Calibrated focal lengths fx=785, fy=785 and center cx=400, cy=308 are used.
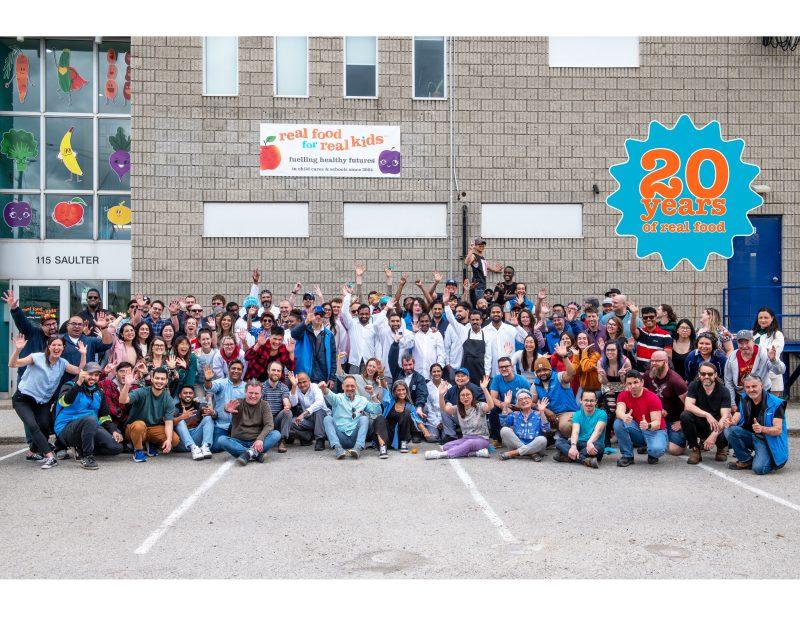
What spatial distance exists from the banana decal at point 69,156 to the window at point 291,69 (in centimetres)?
480

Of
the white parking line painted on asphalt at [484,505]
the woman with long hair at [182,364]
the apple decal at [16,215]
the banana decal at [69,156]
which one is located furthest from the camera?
the banana decal at [69,156]

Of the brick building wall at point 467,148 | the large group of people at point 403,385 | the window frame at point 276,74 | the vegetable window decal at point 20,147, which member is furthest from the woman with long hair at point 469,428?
the vegetable window decal at point 20,147

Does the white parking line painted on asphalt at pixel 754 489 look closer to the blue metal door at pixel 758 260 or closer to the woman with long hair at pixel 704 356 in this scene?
the woman with long hair at pixel 704 356

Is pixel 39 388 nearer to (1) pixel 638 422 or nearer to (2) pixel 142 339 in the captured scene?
(2) pixel 142 339

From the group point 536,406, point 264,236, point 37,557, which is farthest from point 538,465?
point 264,236

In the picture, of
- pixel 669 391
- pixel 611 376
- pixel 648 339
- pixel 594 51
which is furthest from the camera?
pixel 594 51

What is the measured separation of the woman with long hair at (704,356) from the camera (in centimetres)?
1067

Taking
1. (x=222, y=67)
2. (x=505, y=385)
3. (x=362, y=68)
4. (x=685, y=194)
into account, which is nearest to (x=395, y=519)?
(x=505, y=385)

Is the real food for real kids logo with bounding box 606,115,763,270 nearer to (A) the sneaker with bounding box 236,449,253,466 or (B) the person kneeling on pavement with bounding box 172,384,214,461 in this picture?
(A) the sneaker with bounding box 236,449,253,466

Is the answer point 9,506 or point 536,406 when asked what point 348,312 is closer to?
point 536,406

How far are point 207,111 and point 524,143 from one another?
247 inches

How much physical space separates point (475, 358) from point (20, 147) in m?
11.1

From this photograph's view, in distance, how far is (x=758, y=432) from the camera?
948 centimetres

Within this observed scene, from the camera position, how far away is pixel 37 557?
20.3 feet
